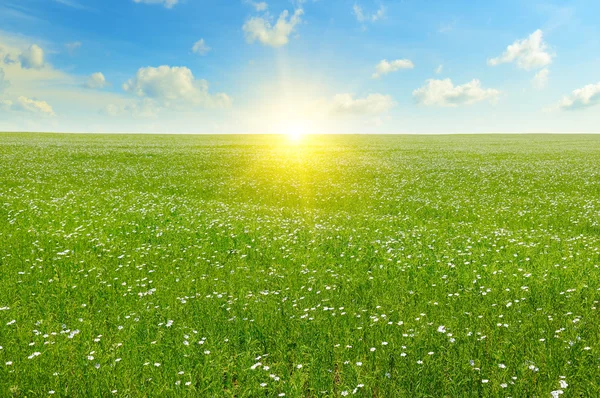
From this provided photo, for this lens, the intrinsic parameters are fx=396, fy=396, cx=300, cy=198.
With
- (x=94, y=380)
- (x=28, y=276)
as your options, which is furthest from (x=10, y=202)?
(x=94, y=380)

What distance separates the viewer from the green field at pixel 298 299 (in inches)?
229

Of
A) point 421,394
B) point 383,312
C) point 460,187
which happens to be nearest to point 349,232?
point 383,312

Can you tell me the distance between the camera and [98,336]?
7.13 metres

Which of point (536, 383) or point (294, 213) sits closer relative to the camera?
point (536, 383)

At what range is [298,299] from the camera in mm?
8578

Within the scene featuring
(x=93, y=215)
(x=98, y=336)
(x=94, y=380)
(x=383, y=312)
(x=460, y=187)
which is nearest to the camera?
(x=94, y=380)

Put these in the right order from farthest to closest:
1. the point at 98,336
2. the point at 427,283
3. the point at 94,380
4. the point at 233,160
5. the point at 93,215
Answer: the point at 233,160
the point at 93,215
the point at 427,283
the point at 98,336
the point at 94,380

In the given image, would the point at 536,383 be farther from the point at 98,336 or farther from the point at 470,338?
the point at 98,336

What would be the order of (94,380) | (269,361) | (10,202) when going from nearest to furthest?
(94,380), (269,361), (10,202)

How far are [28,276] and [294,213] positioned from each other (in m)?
10.8

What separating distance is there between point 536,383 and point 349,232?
9133 millimetres

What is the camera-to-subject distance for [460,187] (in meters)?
25.6

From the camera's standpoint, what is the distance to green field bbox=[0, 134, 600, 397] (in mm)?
5812

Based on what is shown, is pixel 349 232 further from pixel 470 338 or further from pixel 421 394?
pixel 421 394
